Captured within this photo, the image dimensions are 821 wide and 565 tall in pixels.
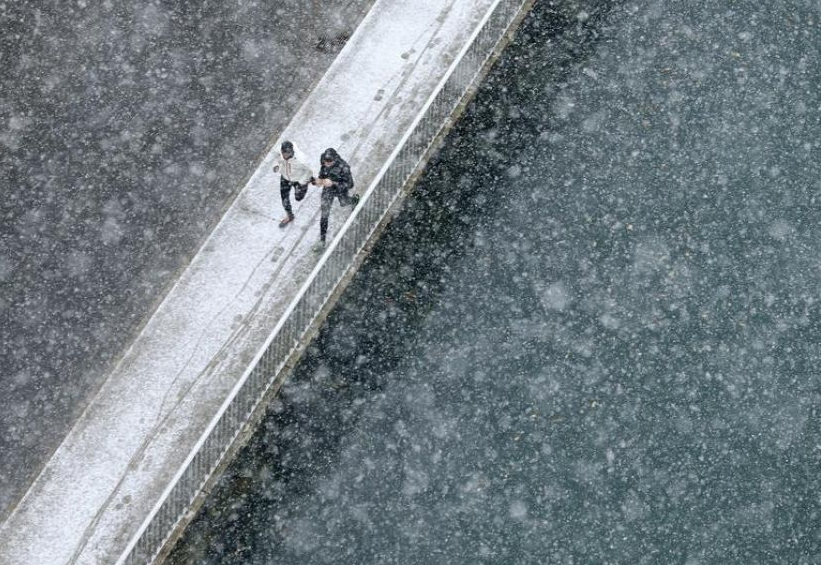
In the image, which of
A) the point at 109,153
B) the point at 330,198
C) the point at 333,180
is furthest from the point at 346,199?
the point at 109,153

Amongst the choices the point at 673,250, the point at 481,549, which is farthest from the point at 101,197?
the point at 673,250

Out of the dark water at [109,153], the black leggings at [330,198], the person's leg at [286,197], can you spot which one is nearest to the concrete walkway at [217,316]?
the person's leg at [286,197]

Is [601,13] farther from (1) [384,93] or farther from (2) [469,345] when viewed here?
(2) [469,345]

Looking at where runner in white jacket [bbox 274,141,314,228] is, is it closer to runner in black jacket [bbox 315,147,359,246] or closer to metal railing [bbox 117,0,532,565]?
runner in black jacket [bbox 315,147,359,246]

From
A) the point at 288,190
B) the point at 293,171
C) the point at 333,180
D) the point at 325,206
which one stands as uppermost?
the point at 293,171

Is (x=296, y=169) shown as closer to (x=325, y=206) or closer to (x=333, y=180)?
(x=333, y=180)

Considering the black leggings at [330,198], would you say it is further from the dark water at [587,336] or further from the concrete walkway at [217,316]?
the dark water at [587,336]
